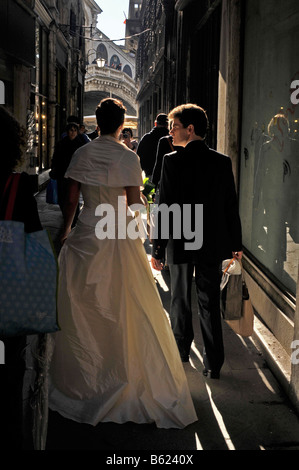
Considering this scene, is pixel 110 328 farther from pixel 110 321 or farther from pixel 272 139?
pixel 272 139

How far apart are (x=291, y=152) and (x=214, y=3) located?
4930 mm

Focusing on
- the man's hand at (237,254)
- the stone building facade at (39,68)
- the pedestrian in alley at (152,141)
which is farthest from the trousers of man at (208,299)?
Result: the pedestrian in alley at (152,141)

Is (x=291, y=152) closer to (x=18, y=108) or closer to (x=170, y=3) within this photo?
(x=18, y=108)

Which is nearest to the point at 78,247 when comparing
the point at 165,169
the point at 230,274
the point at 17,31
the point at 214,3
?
the point at 165,169

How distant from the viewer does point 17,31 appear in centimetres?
1106

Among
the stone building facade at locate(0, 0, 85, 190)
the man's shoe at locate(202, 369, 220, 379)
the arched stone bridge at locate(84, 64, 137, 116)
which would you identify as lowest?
the man's shoe at locate(202, 369, 220, 379)

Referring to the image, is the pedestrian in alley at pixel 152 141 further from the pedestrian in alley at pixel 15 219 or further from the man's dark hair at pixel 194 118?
the pedestrian in alley at pixel 15 219

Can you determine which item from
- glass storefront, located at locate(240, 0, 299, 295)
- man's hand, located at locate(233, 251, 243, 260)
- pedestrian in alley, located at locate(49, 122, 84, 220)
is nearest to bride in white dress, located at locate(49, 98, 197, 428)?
man's hand, located at locate(233, 251, 243, 260)

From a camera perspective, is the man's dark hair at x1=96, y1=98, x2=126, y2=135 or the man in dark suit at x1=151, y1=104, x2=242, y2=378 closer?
the man's dark hair at x1=96, y1=98, x2=126, y2=135

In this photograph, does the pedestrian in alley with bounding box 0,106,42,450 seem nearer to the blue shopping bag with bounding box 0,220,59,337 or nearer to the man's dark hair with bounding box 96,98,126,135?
the blue shopping bag with bounding box 0,220,59,337

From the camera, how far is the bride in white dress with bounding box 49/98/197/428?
345 cm

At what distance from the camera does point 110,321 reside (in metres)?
3.58

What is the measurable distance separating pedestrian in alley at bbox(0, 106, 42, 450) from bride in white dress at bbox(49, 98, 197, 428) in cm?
94

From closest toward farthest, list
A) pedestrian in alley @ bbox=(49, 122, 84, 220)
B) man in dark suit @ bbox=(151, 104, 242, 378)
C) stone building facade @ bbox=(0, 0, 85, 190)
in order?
man in dark suit @ bbox=(151, 104, 242, 378), pedestrian in alley @ bbox=(49, 122, 84, 220), stone building facade @ bbox=(0, 0, 85, 190)
